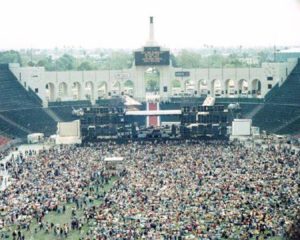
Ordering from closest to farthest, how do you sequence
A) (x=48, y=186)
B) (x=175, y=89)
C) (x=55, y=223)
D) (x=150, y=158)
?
(x=55, y=223), (x=48, y=186), (x=150, y=158), (x=175, y=89)

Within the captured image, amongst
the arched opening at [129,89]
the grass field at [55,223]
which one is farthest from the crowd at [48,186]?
the arched opening at [129,89]

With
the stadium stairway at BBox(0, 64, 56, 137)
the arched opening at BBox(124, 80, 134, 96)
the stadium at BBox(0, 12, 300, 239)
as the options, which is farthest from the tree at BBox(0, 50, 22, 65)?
the stadium stairway at BBox(0, 64, 56, 137)

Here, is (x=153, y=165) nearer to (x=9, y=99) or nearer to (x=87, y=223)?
(x=87, y=223)

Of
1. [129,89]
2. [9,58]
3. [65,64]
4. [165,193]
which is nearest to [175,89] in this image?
[129,89]

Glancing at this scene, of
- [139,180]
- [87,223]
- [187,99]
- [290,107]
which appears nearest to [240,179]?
[139,180]

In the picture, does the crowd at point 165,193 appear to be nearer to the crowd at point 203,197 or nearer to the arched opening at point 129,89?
the crowd at point 203,197

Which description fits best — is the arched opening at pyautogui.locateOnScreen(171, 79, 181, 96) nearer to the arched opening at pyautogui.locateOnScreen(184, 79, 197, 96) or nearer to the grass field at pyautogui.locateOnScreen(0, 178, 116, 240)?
the arched opening at pyautogui.locateOnScreen(184, 79, 197, 96)

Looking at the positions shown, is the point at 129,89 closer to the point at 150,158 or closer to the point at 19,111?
the point at 19,111
